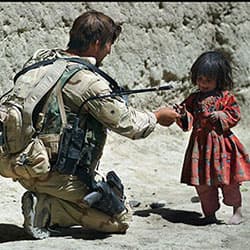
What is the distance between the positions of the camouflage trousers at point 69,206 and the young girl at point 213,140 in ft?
1.67

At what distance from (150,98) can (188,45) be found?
30.1 inches

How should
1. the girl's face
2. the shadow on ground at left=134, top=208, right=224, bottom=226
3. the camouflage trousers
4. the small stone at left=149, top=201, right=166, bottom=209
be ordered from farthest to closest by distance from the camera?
the small stone at left=149, top=201, right=166, bottom=209, the shadow on ground at left=134, top=208, right=224, bottom=226, the girl's face, the camouflage trousers

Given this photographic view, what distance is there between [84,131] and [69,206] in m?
0.41

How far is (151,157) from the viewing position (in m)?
6.56

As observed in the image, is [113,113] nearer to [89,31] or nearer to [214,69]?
[89,31]

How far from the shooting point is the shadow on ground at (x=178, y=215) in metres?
4.48

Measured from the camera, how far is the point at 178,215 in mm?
4688

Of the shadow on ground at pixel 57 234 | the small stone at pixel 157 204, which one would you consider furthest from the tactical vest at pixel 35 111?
the small stone at pixel 157 204

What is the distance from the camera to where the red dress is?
427 centimetres

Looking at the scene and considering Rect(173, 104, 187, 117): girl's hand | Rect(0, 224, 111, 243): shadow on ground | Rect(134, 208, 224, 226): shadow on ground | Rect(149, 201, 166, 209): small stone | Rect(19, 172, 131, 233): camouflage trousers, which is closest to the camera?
Rect(19, 172, 131, 233): camouflage trousers

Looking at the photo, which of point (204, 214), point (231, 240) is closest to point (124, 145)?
point (204, 214)

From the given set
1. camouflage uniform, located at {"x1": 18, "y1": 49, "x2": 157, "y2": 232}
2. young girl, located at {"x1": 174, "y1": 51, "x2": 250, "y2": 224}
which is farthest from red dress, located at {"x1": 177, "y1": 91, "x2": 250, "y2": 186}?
camouflage uniform, located at {"x1": 18, "y1": 49, "x2": 157, "y2": 232}

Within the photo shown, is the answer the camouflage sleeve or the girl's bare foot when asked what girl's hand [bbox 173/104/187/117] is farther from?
the girl's bare foot

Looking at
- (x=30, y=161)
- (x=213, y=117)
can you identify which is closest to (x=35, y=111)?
(x=30, y=161)
